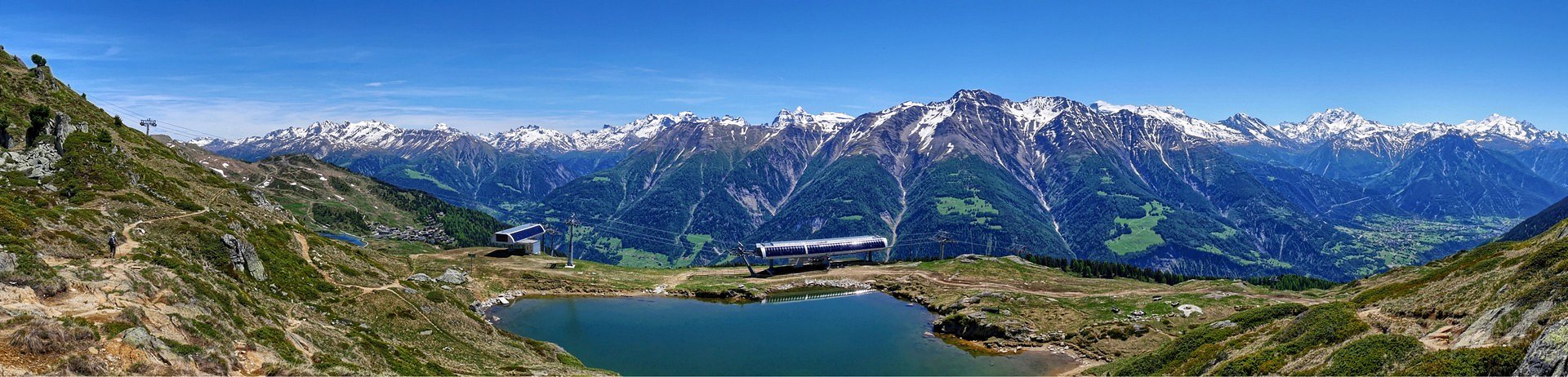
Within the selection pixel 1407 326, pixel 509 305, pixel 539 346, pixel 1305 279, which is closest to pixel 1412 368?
pixel 1407 326

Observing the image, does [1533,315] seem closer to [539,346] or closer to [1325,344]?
[1325,344]

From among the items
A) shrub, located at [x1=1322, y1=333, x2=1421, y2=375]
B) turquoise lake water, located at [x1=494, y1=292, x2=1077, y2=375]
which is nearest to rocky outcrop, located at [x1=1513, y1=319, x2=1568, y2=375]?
shrub, located at [x1=1322, y1=333, x2=1421, y2=375]

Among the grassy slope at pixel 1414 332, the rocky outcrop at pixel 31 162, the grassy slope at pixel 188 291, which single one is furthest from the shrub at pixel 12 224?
the grassy slope at pixel 1414 332

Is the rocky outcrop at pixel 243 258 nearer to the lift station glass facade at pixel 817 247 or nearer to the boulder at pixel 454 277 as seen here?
the boulder at pixel 454 277

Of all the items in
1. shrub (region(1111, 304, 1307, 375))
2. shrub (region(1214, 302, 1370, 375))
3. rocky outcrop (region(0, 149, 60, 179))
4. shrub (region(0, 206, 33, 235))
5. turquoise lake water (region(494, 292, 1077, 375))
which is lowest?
turquoise lake water (region(494, 292, 1077, 375))

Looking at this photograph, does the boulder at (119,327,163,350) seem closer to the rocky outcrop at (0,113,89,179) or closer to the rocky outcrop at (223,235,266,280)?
the rocky outcrop at (223,235,266,280)
